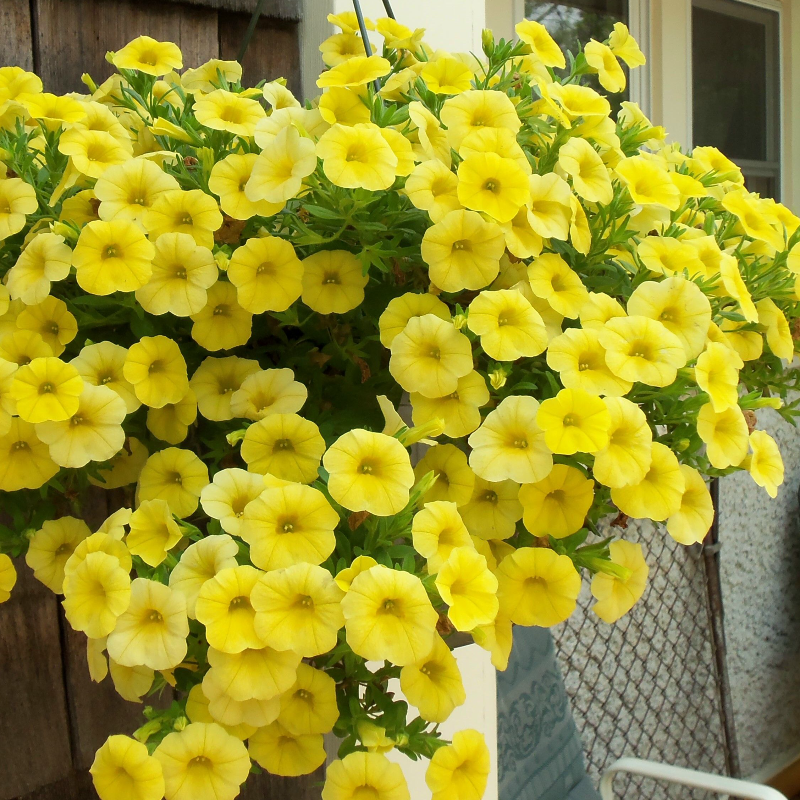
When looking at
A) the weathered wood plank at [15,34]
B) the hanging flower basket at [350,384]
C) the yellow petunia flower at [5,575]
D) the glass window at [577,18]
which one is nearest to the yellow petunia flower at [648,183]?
the hanging flower basket at [350,384]

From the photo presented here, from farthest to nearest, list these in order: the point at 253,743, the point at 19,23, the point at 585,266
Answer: the point at 19,23, the point at 585,266, the point at 253,743

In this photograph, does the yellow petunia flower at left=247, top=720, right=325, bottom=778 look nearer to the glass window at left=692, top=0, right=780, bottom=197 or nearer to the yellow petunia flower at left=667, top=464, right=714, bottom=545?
the yellow petunia flower at left=667, top=464, right=714, bottom=545

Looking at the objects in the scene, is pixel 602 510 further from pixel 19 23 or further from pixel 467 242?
pixel 19 23

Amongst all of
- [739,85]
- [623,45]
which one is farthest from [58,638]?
[739,85]

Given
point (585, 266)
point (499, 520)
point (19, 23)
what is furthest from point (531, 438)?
point (19, 23)

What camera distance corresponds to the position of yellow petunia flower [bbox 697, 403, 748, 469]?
0.40 metres

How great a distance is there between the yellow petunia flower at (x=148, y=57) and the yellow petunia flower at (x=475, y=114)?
213 mm

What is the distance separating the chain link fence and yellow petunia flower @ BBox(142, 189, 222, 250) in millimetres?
1964

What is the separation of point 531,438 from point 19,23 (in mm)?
609

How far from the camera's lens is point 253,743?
14.0 inches

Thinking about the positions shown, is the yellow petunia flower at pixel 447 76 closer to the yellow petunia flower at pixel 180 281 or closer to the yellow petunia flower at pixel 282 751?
the yellow petunia flower at pixel 180 281

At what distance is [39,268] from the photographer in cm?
43

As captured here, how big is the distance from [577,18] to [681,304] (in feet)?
5.57

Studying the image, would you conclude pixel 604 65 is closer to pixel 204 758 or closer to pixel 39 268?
pixel 39 268
